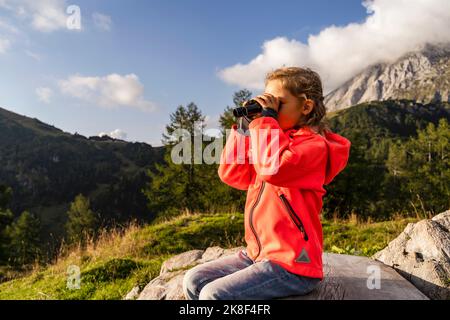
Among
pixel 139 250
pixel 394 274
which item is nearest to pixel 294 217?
pixel 394 274

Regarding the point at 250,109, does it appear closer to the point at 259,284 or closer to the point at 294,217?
the point at 294,217

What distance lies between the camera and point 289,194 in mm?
2959

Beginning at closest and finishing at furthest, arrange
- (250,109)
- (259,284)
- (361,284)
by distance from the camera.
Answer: (259,284)
(250,109)
(361,284)

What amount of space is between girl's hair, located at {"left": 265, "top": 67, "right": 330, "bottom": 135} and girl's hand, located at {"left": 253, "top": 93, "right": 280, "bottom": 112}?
0.49ft

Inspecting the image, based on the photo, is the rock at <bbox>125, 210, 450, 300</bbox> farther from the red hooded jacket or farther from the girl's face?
the girl's face

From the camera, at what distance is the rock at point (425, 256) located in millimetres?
3717

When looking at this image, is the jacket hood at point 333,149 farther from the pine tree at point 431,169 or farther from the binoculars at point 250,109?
the pine tree at point 431,169

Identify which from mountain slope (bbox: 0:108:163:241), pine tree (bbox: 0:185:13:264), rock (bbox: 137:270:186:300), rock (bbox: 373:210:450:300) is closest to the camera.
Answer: rock (bbox: 373:210:450:300)

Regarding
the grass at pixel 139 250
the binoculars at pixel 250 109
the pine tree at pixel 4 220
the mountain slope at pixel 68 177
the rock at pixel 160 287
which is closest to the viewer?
the binoculars at pixel 250 109

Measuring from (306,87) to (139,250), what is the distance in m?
7.62

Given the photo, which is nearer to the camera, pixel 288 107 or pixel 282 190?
pixel 282 190

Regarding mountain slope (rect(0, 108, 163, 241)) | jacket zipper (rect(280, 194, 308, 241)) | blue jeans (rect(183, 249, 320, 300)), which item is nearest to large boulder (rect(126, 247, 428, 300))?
blue jeans (rect(183, 249, 320, 300))

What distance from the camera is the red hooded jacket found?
2.86 m

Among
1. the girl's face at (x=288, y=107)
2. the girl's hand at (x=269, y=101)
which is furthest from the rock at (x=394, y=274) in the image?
the girl's hand at (x=269, y=101)
